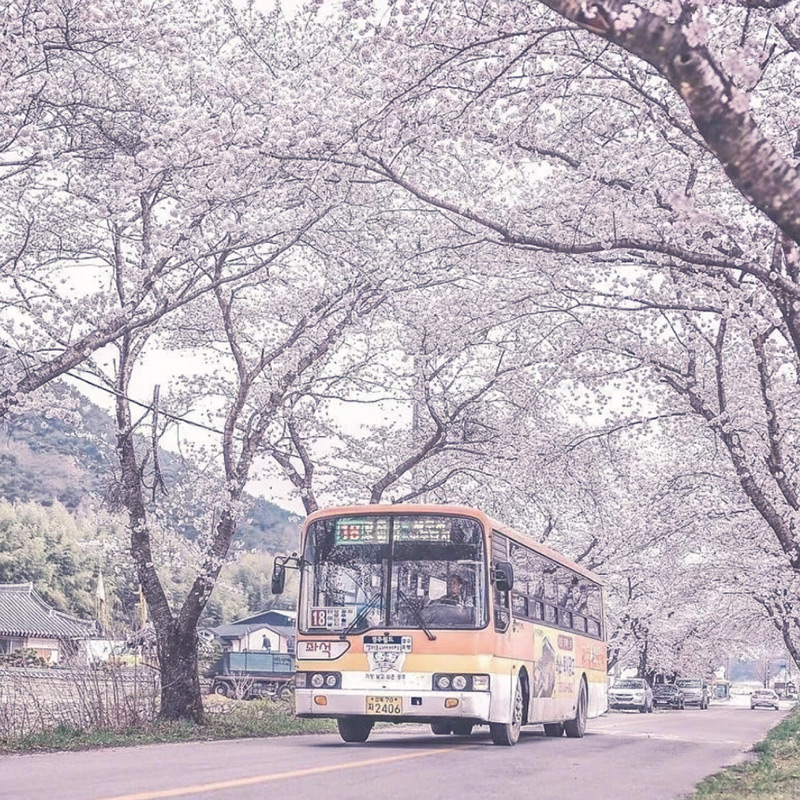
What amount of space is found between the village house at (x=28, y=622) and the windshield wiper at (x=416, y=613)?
174ft

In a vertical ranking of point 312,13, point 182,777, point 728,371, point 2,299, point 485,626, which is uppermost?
point 312,13

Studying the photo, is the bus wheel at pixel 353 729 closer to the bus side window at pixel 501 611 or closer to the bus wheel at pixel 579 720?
the bus side window at pixel 501 611

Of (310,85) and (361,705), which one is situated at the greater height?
(310,85)

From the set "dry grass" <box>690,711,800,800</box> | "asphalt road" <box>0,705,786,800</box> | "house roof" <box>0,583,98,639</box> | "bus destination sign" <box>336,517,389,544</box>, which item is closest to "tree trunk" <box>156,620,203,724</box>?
"asphalt road" <box>0,705,786,800</box>

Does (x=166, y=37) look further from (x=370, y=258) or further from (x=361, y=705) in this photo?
(x=361, y=705)

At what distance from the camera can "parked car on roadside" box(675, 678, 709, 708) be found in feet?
243

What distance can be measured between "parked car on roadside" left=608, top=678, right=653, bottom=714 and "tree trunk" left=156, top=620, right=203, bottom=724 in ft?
137

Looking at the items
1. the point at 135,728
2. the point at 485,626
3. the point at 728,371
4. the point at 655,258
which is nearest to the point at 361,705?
the point at 485,626

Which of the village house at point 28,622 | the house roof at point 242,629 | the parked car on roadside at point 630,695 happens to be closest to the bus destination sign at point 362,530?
A: the parked car on roadside at point 630,695

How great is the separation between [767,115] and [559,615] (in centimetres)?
886

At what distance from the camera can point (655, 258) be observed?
1689 cm

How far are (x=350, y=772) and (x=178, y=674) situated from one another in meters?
8.54

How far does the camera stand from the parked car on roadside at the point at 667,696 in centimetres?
6806

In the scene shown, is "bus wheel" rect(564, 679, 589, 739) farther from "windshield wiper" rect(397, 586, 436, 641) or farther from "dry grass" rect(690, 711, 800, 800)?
"windshield wiper" rect(397, 586, 436, 641)
